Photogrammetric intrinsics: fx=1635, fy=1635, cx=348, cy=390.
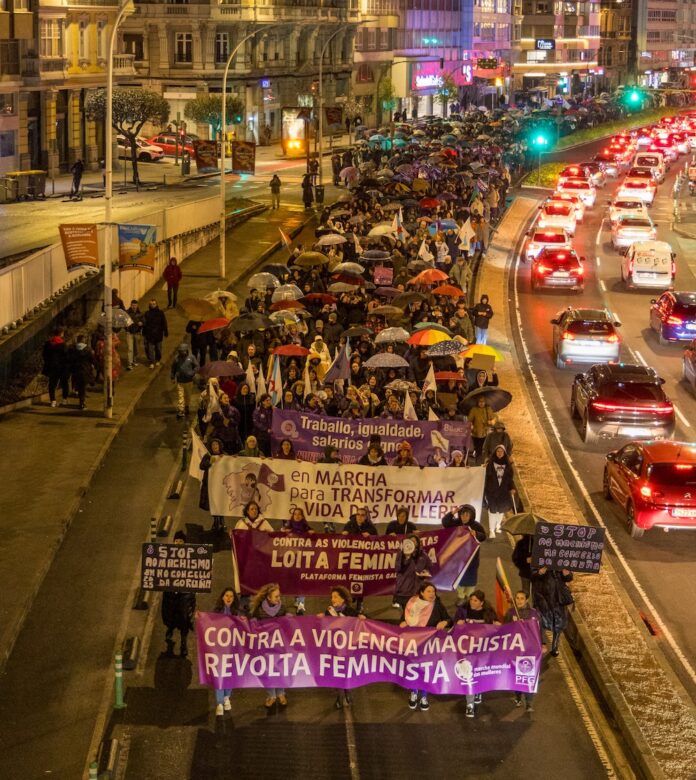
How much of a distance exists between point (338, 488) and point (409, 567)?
3.67 m

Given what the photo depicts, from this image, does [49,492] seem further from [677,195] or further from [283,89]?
[283,89]

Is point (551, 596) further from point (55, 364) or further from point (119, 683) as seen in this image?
point (55, 364)

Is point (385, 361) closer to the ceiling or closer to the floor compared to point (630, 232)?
closer to the ceiling

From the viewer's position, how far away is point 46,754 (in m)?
15.1

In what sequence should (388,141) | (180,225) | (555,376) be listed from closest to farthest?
(555,376) → (180,225) → (388,141)

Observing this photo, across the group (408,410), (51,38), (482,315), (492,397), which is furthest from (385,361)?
(51,38)

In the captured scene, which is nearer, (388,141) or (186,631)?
(186,631)

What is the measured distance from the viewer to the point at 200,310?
31062mm

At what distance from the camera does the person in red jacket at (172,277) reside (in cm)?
3834

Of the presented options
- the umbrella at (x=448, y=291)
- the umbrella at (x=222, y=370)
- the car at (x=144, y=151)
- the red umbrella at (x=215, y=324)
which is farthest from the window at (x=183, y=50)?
the umbrella at (x=222, y=370)

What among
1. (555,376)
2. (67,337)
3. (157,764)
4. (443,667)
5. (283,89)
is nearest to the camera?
(157,764)

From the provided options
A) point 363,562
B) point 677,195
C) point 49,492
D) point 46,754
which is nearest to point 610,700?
point 363,562

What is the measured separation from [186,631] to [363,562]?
2103mm

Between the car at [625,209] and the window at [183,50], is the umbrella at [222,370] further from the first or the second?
the window at [183,50]
